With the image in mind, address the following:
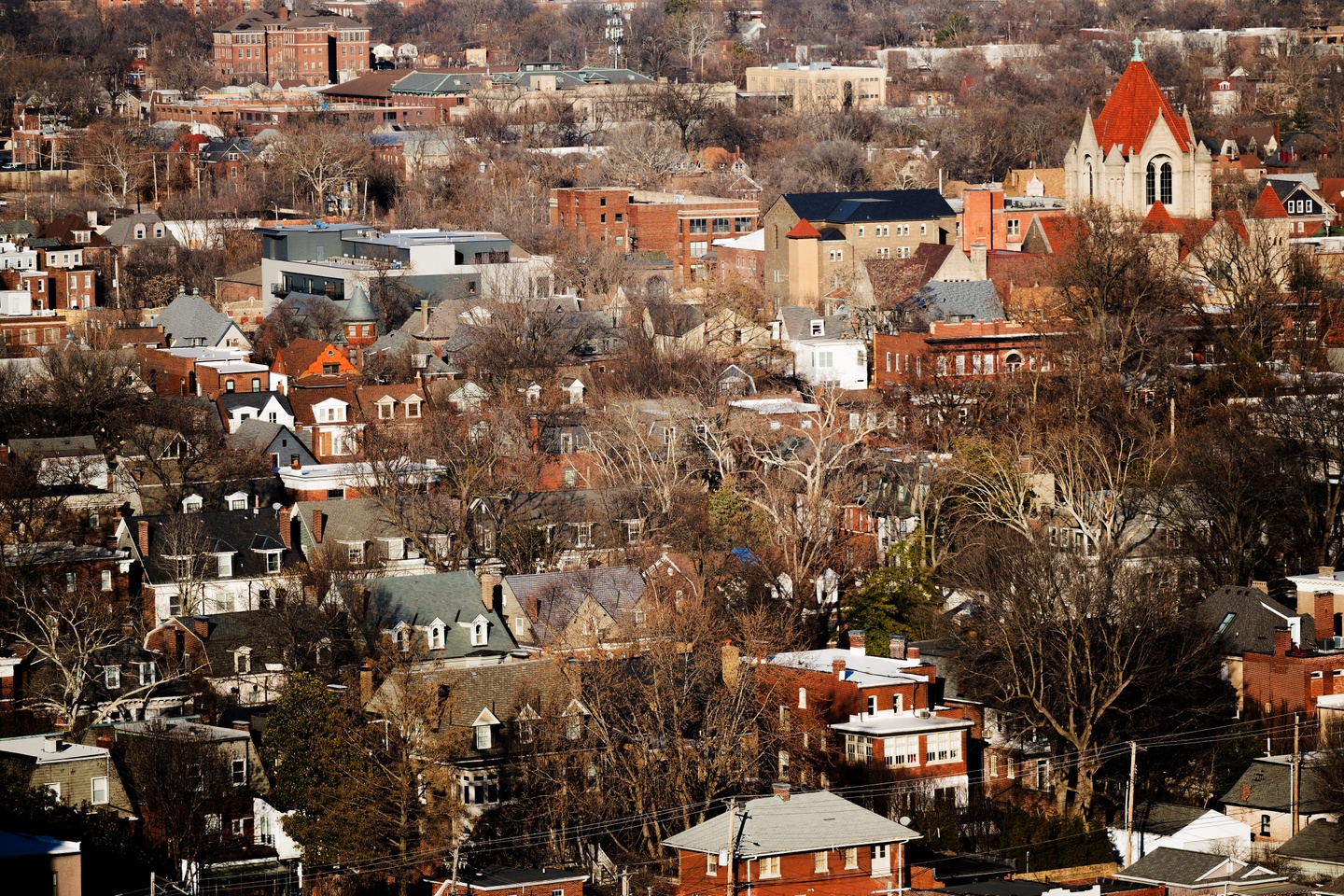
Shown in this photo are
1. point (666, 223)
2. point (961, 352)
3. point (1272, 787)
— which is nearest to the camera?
point (1272, 787)

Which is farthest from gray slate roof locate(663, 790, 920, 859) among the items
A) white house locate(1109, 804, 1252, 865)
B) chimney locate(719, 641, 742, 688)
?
chimney locate(719, 641, 742, 688)

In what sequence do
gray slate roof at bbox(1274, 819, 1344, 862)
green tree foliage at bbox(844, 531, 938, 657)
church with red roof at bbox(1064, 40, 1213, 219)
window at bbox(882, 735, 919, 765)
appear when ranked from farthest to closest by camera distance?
1. church with red roof at bbox(1064, 40, 1213, 219)
2. green tree foliage at bbox(844, 531, 938, 657)
3. window at bbox(882, 735, 919, 765)
4. gray slate roof at bbox(1274, 819, 1344, 862)

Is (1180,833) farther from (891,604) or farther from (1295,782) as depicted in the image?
(891,604)

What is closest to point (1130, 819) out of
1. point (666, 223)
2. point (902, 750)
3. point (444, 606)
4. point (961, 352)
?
point (902, 750)

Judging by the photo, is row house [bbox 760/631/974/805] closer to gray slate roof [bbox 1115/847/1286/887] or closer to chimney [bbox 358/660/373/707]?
gray slate roof [bbox 1115/847/1286/887]

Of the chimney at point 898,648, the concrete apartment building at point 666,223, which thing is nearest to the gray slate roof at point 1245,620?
the chimney at point 898,648

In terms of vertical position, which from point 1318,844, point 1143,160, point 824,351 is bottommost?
point 1318,844
